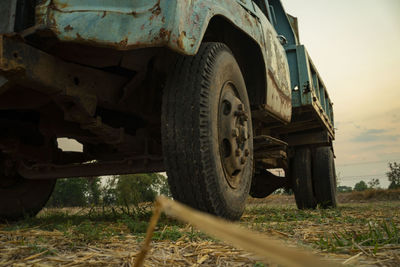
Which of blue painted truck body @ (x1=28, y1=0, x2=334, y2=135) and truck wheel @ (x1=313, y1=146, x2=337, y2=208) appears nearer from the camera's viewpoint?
blue painted truck body @ (x1=28, y1=0, x2=334, y2=135)

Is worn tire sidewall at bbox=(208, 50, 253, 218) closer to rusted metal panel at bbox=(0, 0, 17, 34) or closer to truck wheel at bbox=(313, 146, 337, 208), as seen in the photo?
rusted metal panel at bbox=(0, 0, 17, 34)

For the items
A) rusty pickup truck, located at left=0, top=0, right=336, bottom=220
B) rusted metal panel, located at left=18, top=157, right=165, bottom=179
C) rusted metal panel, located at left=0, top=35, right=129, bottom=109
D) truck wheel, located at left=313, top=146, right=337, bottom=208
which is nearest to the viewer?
rusted metal panel, located at left=0, top=35, right=129, bottom=109

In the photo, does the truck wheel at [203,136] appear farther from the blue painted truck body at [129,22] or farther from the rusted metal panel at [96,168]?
the rusted metal panel at [96,168]

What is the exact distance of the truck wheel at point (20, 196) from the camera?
3.00 metres

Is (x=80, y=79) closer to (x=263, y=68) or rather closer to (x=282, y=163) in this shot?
(x=263, y=68)

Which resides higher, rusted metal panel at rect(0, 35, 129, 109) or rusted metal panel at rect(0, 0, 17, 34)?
rusted metal panel at rect(0, 0, 17, 34)

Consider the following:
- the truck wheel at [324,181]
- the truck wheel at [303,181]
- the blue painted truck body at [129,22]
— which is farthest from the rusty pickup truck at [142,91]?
the truck wheel at [324,181]

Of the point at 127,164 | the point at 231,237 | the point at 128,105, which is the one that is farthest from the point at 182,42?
the point at 231,237

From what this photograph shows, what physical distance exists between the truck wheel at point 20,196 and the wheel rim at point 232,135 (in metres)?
1.77

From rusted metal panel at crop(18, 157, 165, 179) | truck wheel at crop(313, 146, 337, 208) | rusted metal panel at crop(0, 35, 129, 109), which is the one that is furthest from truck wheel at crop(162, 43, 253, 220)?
truck wheel at crop(313, 146, 337, 208)

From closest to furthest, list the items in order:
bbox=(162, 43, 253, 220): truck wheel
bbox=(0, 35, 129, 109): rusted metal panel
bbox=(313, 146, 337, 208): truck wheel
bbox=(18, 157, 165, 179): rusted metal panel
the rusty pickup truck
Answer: bbox=(0, 35, 129, 109): rusted metal panel → the rusty pickup truck → bbox=(162, 43, 253, 220): truck wheel → bbox=(18, 157, 165, 179): rusted metal panel → bbox=(313, 146, 337, 208): truck wheel

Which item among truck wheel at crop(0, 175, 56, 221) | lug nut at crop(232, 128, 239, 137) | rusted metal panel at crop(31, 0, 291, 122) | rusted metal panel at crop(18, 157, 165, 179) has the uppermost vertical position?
rusted metal panel at crop(31, 0, 291, 122)

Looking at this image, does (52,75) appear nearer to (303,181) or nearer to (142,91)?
(142,91)

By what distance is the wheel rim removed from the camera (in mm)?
2156
